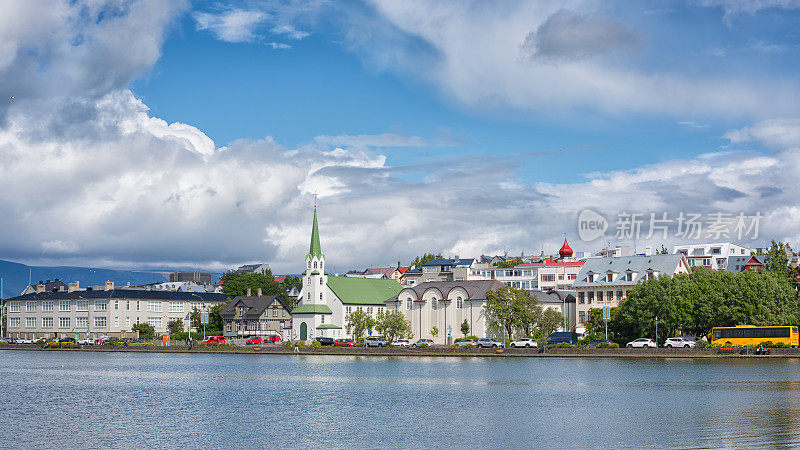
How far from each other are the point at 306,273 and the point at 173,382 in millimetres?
82655

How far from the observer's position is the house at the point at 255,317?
154125 millimetres

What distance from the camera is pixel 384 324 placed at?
132250mm

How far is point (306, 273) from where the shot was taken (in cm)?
14925

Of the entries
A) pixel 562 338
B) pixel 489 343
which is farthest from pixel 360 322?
pixel 562 338

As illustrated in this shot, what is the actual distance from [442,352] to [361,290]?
152ft

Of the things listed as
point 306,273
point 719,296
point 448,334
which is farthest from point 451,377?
point 306,273

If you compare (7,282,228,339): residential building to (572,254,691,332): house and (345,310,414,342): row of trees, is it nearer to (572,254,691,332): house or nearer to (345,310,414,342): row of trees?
(345,310,414,342): row of trees

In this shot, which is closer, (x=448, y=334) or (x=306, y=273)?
(x=448, y=334)

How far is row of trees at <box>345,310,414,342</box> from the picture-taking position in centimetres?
13150

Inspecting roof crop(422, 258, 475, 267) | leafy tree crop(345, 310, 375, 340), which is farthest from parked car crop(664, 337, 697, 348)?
roof crop(422, 258, 475, 267)

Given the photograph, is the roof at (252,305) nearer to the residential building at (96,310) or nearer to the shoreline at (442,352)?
the residential building at (96,310)

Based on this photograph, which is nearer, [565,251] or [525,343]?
[525,343]

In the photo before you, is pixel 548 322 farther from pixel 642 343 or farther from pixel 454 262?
pixel 454 262

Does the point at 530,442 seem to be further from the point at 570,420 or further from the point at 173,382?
the point at 173,382
